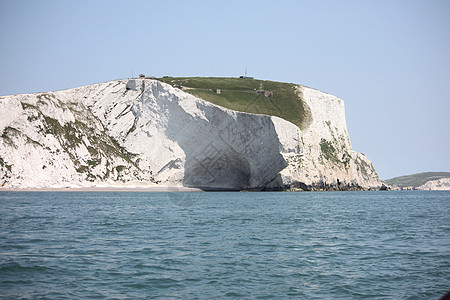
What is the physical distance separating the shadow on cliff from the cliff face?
0.19m

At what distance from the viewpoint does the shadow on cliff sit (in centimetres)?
8781

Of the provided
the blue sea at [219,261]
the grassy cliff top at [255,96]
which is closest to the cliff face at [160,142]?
the grassy cliff top at [255,96]

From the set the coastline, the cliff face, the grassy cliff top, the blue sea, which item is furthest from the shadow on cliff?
the blue sea

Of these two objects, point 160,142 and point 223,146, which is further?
point 160,142

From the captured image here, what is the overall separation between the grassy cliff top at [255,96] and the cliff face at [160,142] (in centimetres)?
367

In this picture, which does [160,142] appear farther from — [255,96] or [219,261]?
[219,261]

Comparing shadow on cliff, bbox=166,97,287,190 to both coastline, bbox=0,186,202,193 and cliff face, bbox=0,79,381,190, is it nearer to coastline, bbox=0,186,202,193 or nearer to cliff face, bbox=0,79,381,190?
cliff face, bbox=0,79,381,190

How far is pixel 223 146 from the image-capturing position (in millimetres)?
89125

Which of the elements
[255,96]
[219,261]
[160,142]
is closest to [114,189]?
[160,142]

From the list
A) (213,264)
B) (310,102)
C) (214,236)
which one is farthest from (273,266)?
(310,102)

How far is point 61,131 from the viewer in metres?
82.8

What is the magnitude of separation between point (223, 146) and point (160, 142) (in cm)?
1285

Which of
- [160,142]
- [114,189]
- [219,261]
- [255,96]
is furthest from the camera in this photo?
[255,96]

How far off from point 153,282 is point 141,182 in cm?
7541
